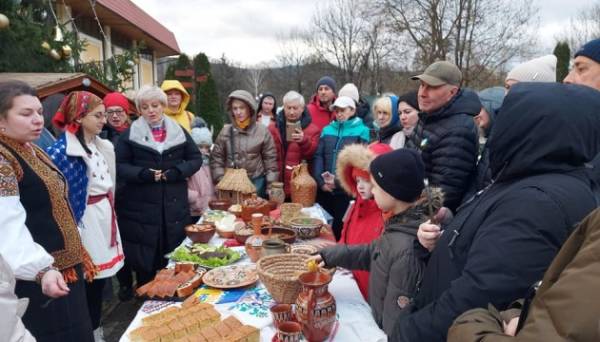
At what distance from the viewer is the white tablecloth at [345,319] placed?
6.04 ft

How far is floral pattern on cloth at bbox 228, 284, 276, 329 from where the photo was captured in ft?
6.40

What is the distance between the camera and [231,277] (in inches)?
93.0

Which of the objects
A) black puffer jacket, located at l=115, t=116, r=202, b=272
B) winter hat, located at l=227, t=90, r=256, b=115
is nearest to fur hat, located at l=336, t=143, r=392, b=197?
black puffer jacket, located at l=115, t=116, r=202, b=272

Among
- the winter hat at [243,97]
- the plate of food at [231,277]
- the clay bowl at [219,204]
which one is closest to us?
the plate of food at [231,277]

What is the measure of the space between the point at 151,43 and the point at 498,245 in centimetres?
1609

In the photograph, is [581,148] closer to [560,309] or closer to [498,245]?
[498,245]

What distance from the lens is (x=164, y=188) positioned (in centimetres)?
373

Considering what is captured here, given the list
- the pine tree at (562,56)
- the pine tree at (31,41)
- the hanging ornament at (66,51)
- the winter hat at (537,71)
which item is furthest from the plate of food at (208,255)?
the pine tree at (562,56)

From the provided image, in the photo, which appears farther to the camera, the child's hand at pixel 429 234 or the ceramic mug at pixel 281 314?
the ceramic mug at pixel 281 314

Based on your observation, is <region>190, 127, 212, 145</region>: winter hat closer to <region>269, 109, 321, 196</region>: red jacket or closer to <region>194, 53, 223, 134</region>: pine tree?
<region>269, 109, 321, 196</region>: red jacket

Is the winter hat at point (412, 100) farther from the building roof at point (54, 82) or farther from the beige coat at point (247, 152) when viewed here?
the building roof at point (54, 82)

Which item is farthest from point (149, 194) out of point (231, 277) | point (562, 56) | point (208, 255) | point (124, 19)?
point (562, 56)

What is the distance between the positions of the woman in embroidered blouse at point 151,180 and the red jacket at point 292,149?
3.96 ft

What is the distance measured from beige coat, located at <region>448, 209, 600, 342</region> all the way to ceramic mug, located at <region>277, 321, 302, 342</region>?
0.94m
